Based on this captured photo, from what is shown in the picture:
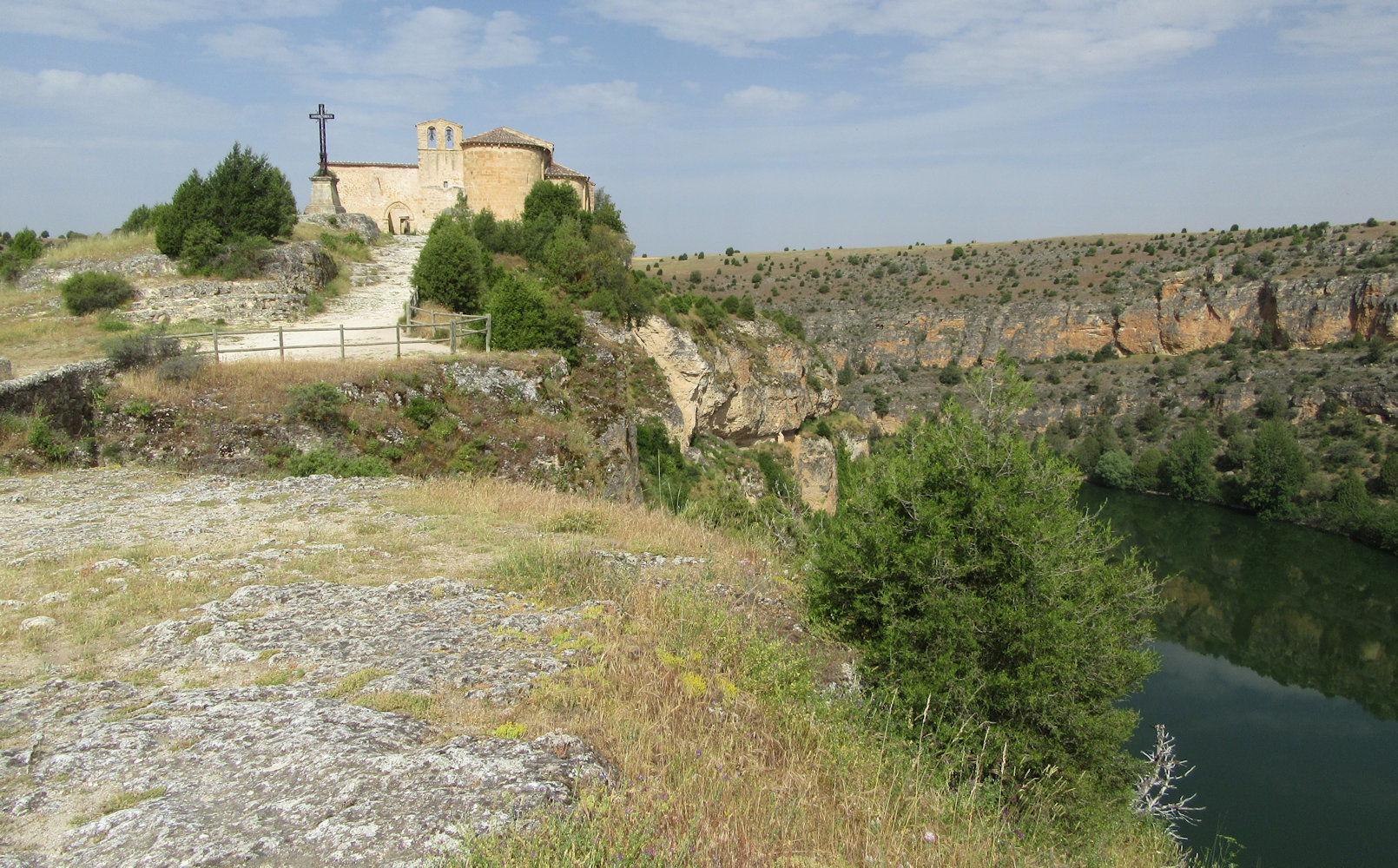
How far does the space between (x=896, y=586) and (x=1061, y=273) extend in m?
89.0

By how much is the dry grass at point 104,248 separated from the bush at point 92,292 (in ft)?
6.44

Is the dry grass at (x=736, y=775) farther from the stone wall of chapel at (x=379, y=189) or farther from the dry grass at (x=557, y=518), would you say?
the stone wall of chapel at (x=379, y=189)

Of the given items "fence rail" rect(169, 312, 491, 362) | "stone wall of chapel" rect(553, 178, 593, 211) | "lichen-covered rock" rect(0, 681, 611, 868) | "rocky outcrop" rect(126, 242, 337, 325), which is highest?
"stone wall of chapel" rect(553, 178, 593, 211)

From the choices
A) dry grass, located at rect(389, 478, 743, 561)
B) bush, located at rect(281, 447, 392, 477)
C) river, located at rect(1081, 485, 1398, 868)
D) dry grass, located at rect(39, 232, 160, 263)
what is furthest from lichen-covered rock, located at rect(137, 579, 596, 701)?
dry grass, located at rect(39, 232, 160, 263)

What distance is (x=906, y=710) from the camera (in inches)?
178

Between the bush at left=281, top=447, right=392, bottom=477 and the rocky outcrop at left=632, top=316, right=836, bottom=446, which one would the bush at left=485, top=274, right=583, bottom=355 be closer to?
the rocky outcrop at left=632, top=316, right=836, bottom=446

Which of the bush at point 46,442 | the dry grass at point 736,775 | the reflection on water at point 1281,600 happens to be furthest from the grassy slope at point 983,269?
the dry grass at point 736,775

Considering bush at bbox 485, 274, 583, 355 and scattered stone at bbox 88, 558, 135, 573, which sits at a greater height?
bush at bbox 485, 274, 583, 355

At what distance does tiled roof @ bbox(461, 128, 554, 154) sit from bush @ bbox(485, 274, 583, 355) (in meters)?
12.4

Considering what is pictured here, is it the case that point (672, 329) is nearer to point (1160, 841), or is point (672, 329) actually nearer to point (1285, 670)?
point (1160, 841)

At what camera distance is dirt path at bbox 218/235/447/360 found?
14.6 metres

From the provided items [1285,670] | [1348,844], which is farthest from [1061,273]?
[1348,844]

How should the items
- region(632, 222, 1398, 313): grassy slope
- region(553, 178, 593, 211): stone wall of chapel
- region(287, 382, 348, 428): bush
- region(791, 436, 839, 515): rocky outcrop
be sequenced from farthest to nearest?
region(632, 222, 1398, 313): grassy slope < region(791, 436, 839, 515): rocky outcrop < region(553, 178, 593, 211): stone wall of chapel < region(287, 382, 348, 428): bush

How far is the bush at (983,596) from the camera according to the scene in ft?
16.0
